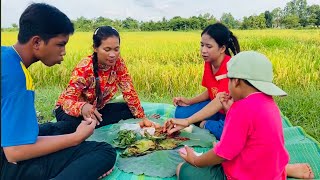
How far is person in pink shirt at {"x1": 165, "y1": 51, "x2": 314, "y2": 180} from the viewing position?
1.99 m

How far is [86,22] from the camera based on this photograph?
86.8ft

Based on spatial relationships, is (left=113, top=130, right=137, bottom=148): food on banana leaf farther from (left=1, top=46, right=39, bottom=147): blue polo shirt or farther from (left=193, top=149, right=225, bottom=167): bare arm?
(left=1, top=46, right=39, bottom=147): blue polo shirt

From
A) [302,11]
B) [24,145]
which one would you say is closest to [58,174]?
[24,145]

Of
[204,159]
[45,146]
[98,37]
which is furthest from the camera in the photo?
[98,37]

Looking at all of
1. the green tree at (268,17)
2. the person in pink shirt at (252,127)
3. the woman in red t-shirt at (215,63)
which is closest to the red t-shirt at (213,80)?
the woman in red t-shirt at (215,63)

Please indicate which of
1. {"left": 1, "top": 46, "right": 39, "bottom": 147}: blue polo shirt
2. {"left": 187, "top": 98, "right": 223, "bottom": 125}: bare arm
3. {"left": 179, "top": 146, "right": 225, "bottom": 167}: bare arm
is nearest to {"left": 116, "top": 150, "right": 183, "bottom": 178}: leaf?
{"left": 179, "top": 146, "right": 225, "bottom": 167}: bare arm

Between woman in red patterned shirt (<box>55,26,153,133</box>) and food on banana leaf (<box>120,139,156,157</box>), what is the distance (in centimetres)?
38

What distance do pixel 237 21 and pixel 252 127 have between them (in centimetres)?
2992

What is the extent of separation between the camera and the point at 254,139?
2025 millimetres

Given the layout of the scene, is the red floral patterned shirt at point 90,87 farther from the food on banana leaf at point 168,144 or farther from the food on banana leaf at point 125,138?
the food on banana leaf at point 168,144

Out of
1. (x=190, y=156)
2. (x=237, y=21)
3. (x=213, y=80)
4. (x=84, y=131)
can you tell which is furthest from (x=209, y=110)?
(x=237, y=21)

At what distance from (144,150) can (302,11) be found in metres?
35.4

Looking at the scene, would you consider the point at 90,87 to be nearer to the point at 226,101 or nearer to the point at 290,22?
the point at 226,101

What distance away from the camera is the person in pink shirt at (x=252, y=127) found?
6.52 feet
